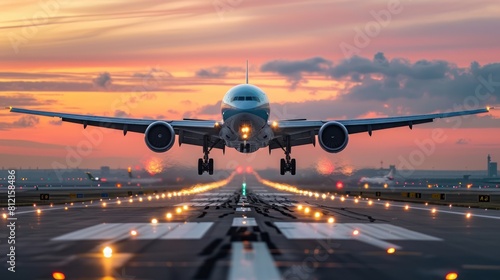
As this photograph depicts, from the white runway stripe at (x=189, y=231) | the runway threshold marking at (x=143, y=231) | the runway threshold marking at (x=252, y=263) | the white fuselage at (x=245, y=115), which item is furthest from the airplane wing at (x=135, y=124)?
the runway threshold marking at (x=252, y=263)

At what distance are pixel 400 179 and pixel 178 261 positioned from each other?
180 metres

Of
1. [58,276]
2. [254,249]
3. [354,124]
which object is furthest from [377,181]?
[58,276]

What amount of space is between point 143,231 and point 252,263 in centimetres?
1131

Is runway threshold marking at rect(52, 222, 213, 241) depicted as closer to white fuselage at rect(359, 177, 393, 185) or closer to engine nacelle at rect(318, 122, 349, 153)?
engine nacelle at rect(318, 122, 349, 153)

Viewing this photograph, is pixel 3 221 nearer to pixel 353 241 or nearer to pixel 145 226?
pixel 145 226

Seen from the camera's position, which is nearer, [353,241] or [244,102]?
[353,241]

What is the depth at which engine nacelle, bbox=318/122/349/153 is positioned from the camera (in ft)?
176

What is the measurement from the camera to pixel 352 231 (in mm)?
28344

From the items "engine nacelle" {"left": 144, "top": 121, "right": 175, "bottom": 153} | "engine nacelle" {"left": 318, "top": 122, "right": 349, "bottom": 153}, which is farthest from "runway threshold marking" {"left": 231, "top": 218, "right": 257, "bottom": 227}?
"engine nacelle" {"left": 318, "top": 122, "right": 349, "bottom": 153}

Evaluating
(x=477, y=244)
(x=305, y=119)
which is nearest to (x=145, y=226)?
(x=477, y=244)

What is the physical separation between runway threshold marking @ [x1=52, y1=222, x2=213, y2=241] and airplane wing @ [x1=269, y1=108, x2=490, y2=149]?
23631mm

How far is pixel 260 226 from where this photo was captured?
3084cm

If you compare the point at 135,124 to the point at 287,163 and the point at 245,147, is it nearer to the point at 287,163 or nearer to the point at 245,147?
the point at 245,147

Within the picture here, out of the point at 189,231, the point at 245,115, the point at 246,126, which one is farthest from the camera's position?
the point at 246,126
